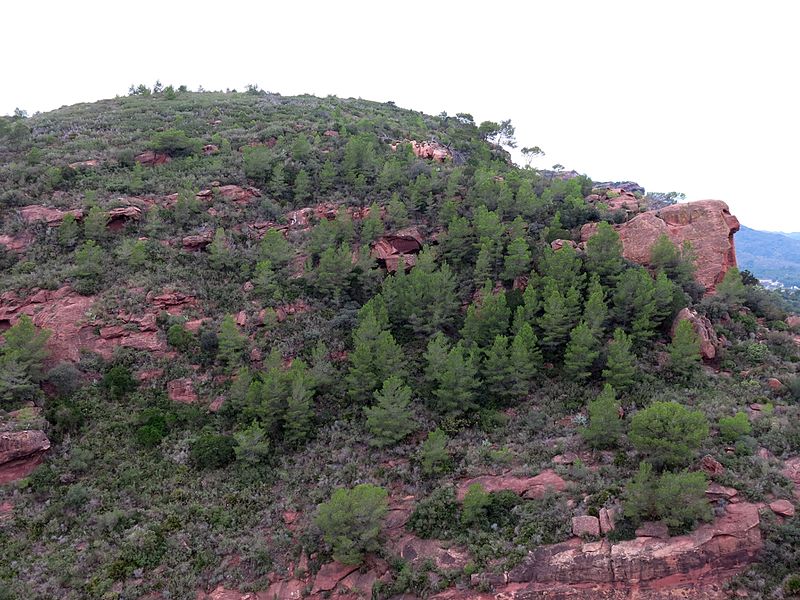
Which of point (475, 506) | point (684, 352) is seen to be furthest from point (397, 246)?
point (475, 506)

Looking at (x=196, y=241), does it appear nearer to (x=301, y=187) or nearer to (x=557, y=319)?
(x=301, y=187)

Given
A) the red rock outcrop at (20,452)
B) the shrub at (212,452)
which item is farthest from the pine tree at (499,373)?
the red rock outcrop at (20,452)

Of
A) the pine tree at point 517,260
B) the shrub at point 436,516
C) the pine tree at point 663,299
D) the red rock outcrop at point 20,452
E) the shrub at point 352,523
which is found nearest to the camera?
the shrub at point 352,523

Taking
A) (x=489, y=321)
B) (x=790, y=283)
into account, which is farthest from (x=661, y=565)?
(x=790, y=283)

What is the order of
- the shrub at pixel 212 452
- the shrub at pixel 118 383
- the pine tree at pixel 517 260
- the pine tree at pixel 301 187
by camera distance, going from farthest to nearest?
the pine tree at pixel 301 187 < the pine tree at pixel 517 260 < the shrub at pixel 118 383 < the shrub at pixel 212 452

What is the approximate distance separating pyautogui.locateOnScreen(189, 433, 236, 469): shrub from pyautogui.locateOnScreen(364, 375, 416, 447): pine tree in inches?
309

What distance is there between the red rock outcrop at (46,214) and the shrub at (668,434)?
41964mm

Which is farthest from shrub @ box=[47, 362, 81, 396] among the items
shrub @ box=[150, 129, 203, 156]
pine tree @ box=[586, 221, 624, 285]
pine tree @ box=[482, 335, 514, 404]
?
pine tree @ box=[586, 221, 624, 285]

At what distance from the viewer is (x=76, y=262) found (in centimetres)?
3597

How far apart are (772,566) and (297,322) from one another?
28205 mm

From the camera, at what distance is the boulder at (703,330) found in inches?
1133

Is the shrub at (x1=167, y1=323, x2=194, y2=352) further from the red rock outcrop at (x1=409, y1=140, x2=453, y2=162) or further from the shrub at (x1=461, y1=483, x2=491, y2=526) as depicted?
the red rock outcrop at (x1=409, y1=140, x2=453, y2=162)

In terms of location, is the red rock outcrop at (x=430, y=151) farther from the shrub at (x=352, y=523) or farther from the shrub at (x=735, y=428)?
the shrub at (x=352, y=523)

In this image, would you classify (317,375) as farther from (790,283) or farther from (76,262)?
(790,283)
